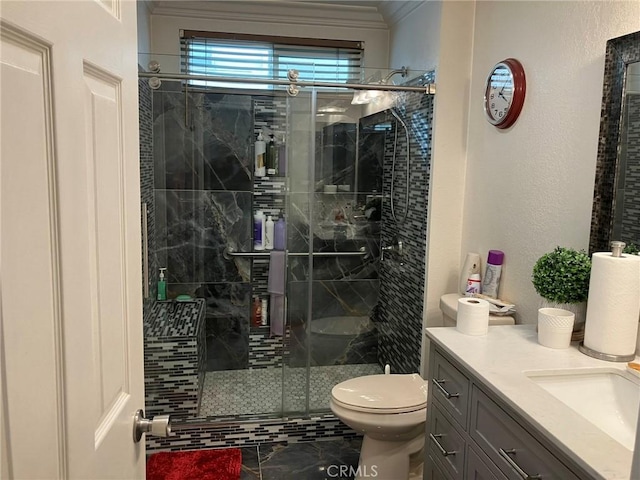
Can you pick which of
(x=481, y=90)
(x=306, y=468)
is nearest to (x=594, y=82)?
(x=481, y=90)

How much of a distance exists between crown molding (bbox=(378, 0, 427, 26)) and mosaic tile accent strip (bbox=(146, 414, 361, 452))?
7.93ft

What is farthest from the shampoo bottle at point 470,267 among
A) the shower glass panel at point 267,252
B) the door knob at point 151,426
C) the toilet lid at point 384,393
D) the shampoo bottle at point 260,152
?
the door knob at point 151,426

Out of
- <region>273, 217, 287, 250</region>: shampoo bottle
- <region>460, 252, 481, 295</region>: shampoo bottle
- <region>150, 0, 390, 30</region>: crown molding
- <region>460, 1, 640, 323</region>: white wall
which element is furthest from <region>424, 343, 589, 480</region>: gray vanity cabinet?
<region>150, 0, 390, 30</region>: crown molding

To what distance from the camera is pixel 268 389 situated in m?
3.28

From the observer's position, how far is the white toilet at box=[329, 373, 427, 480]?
2.18m

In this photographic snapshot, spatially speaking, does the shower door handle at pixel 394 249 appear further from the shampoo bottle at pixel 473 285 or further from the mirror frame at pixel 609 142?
the mirror frame at pixel 609 142

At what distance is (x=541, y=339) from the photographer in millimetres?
1687

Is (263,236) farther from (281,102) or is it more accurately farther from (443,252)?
(443,252)

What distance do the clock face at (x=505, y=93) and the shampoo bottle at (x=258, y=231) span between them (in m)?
1.67

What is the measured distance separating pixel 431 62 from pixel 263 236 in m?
1.55

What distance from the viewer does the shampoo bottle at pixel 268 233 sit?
11.6 ft

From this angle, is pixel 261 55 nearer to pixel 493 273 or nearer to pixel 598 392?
pixel 493 273

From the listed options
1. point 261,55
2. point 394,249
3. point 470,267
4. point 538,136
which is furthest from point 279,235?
point 538,136

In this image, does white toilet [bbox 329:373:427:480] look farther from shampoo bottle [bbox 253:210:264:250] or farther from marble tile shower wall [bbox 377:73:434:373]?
shampoo bottle [bbox 253:210:264:250]
